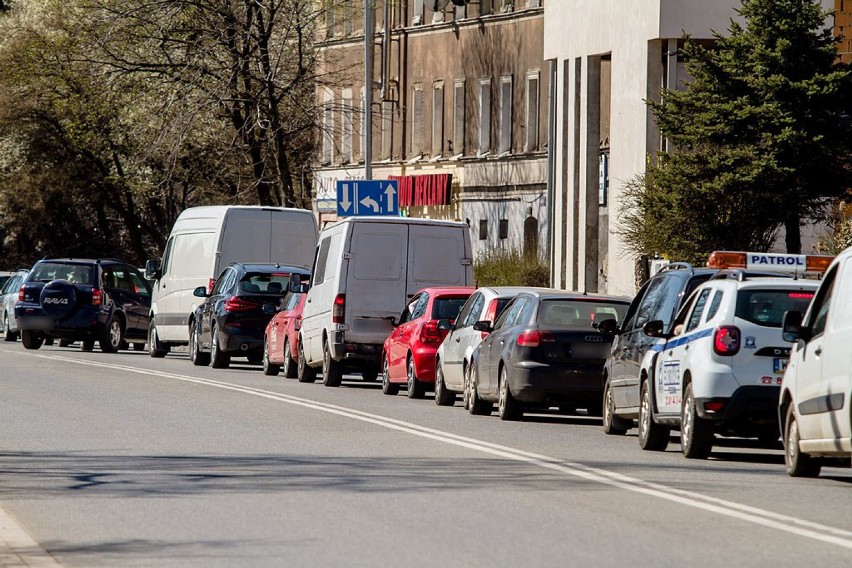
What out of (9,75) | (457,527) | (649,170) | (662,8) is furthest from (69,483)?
(9,75)

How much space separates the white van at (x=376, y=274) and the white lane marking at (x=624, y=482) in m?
4.40

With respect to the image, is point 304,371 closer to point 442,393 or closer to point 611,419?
point 442,393

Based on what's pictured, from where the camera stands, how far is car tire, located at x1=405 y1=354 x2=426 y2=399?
2528 centimetres

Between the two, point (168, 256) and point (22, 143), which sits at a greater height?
point (22, 143)

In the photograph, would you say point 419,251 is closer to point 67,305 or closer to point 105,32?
point 67,305

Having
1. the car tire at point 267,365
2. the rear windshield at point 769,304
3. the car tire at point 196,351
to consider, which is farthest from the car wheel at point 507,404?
the car tire at point 196,351

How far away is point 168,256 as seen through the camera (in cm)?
3706

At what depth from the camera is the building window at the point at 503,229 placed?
5191 cm

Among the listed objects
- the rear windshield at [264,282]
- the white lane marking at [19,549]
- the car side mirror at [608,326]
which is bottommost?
the white lane marking at [19,549]

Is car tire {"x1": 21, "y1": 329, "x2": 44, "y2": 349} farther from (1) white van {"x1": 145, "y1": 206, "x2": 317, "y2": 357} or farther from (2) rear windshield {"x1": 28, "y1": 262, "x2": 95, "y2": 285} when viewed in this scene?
(1) white van {"x1": 145, "y1": 206, "x2": 317, "y2": 357}

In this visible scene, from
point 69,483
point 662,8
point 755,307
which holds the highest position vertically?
point 662,8

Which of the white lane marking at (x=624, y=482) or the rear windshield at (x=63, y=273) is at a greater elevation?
the rear windshield at (x=63, y=273)

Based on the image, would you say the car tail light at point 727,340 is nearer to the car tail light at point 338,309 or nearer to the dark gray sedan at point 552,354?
the dark gray sedan at point 552,354

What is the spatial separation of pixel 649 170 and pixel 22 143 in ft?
135
